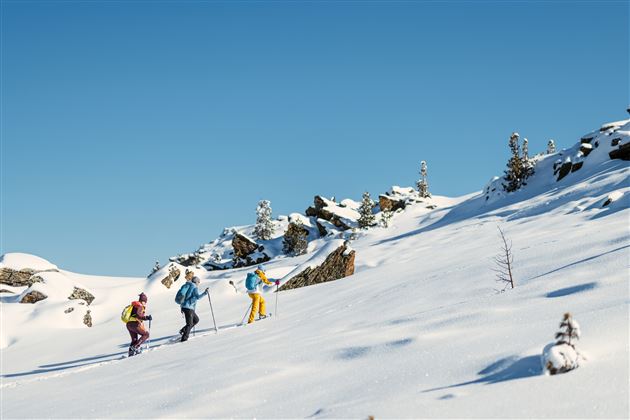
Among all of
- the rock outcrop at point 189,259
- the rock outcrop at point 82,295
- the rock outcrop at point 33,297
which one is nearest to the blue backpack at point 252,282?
the rock outcrop at point 82,295

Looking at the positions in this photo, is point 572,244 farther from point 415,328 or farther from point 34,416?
point 34,416

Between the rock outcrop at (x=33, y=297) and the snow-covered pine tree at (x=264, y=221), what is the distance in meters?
50.7

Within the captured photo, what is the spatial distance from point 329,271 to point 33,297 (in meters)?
11.8

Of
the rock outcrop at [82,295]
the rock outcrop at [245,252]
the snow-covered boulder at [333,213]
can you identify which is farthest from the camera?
the snow-covered boulder at [333,213]

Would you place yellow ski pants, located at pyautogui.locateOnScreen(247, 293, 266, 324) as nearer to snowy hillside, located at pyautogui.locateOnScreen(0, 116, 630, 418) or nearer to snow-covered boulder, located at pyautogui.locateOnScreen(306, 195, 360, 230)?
snowy hillside, located at pyautogui.locateOnScreen(0, 116, 630, 418)

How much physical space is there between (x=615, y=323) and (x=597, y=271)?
3413mm

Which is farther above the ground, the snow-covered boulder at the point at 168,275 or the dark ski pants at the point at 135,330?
the snow-covered boulder at the point at 168,275

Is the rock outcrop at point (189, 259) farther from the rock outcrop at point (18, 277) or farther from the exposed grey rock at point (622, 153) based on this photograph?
the exposed grey rock at point (622, 153)

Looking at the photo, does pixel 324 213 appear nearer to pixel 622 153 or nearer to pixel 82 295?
pixel 622 153

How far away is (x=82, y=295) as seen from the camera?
21.3 m

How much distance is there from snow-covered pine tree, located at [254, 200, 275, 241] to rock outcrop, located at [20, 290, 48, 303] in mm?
50723

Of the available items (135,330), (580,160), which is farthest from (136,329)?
(580,160)

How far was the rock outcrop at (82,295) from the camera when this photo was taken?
2115 cm

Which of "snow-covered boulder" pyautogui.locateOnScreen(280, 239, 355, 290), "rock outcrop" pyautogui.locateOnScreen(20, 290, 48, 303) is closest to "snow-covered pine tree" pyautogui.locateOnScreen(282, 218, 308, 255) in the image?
"snow-covered boulder" pyautogui.locateOnScreen(280, 239, 355, 290)
